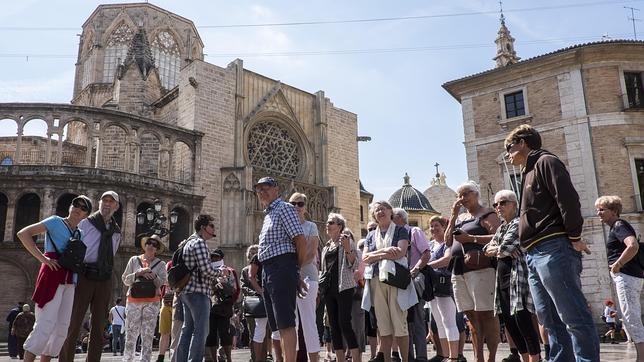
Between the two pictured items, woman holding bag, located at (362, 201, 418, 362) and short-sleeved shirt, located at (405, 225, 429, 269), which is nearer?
woman holding bag, located at (362, 201, 418, 362)

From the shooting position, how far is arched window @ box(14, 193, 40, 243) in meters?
20.2

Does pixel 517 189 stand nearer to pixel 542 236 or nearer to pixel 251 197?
pixel 251 197

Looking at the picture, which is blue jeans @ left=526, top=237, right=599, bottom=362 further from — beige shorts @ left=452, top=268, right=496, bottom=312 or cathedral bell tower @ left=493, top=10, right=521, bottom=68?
cathedral bell tower @ left=493, top=10, right=521, bottom=68

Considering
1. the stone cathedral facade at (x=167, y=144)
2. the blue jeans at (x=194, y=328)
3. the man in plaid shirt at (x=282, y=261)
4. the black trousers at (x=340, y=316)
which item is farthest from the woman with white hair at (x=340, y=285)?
the stone cathedral facade at (x=167, y=144)

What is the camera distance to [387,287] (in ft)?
18.7

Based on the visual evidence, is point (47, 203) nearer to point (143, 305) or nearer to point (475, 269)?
point (143, 305)

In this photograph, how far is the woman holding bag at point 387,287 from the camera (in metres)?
5.49

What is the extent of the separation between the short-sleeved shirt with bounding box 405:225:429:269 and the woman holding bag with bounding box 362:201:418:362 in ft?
1.65

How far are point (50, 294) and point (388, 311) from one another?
132 inches

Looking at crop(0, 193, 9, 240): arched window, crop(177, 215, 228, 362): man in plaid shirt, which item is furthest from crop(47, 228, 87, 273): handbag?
crop(0, 193, 9, 240): arched window

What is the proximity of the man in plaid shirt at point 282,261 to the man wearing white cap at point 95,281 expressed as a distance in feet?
5.53

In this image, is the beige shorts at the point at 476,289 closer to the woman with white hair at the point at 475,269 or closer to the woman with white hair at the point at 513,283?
the woman with white hair at the point at 475,269

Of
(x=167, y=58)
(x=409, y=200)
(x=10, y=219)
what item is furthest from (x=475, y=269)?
(x=409, y=200)

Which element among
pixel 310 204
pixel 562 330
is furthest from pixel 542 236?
pixel 310 204
